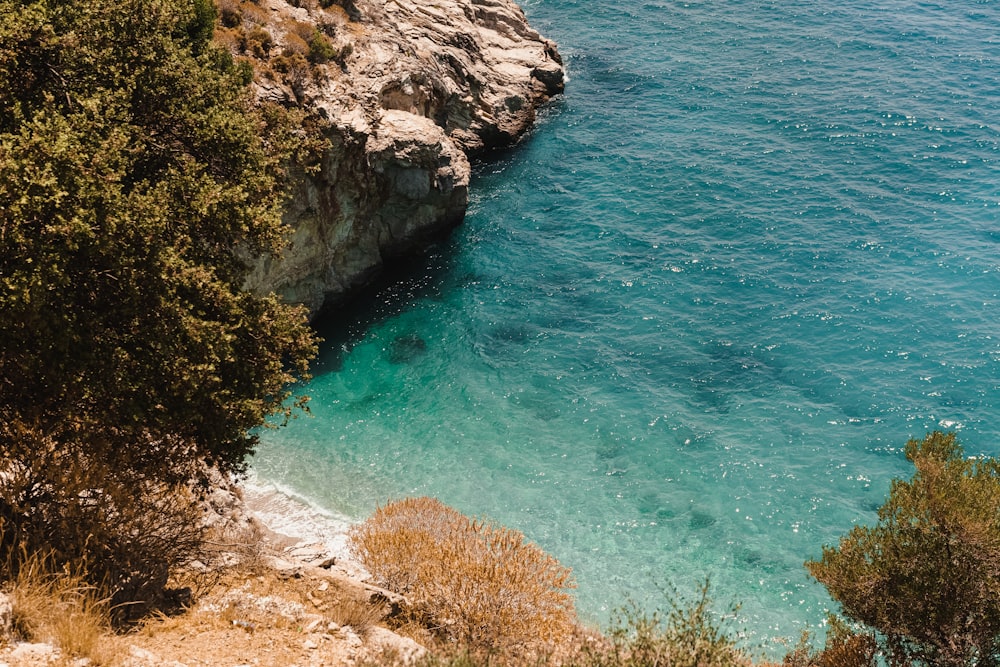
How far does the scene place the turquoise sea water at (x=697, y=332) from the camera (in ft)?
107

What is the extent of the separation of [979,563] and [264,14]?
1607 inches

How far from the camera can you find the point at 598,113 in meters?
61.8

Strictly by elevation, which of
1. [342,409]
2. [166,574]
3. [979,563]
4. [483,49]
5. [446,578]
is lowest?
[342,409]

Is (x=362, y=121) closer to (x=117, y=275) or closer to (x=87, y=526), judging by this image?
(x=117, y=275)

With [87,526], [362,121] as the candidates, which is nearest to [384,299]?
[362,121]

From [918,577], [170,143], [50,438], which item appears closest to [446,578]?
[50,438]

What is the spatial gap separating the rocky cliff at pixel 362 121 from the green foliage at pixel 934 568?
1055 inches

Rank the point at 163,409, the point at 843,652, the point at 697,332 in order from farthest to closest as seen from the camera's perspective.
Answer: the point at 697,332 → the point at 843,652 → the point at 163,409

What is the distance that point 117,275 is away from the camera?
17953 mm

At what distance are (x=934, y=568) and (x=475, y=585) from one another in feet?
40.4

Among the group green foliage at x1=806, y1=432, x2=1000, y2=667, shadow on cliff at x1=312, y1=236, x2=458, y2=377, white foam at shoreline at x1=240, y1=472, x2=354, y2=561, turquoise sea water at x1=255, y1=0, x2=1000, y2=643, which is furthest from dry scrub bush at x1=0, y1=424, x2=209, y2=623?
Answer: shadow on cliff at x1=312, y1=236, x2=458, y2=377

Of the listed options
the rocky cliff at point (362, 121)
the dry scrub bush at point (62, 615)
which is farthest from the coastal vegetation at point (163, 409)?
the rocky cliff at point (362, 121)

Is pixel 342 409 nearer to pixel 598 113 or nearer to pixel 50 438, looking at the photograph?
pixel 50 438

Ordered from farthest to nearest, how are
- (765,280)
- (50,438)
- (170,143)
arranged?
(765,280) < (170,143) < (50,438)
